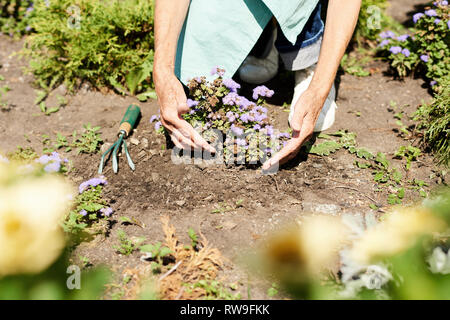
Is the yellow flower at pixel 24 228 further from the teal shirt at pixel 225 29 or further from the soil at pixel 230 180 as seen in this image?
the teal shirt at pixel 225 29

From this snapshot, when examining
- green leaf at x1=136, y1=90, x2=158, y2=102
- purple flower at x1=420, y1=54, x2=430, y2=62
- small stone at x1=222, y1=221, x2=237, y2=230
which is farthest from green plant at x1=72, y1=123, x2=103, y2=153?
purple flower at x1=420, y1=54, x2=430, y2=62

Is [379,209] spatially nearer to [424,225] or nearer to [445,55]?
[424,225]

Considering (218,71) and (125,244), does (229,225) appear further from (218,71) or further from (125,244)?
(218,71)

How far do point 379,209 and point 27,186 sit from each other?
1806 mm

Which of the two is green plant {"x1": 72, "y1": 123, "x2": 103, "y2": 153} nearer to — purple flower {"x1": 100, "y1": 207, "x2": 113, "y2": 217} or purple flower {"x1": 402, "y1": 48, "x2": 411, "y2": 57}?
purple flower {"x1": 100, "y1": 207, "x2": 113, "y2": 217}

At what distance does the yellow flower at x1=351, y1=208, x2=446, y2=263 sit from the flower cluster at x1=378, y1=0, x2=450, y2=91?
179 cm

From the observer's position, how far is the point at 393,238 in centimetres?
146

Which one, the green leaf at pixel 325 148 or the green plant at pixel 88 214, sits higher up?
A: the green leaf at pixel 325 148

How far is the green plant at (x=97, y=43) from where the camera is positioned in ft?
10.6

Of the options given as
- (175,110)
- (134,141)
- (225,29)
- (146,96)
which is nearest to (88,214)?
(134,141)

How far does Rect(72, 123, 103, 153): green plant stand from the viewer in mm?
2779

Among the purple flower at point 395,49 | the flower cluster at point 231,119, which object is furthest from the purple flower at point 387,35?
the flower cluster at point 231,119

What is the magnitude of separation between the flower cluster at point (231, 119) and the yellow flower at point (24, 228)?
1.09 metres

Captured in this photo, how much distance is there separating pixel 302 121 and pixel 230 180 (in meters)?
0.56
